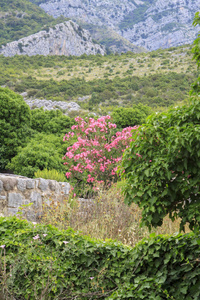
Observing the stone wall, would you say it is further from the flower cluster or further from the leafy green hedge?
the leafy green hedge

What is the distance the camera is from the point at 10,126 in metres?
8.40

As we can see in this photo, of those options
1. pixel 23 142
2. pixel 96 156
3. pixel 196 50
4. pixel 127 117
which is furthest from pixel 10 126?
pixel 196 50

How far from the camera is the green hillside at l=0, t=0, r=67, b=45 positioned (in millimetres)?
53375

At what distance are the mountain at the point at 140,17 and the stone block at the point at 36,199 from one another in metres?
92.5

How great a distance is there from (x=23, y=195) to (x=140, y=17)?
374 ft

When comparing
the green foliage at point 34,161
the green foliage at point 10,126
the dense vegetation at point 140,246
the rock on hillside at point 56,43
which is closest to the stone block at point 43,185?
the green foliage at point 34,161

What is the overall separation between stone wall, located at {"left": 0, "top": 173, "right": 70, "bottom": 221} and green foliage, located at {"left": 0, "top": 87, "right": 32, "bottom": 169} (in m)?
3.02

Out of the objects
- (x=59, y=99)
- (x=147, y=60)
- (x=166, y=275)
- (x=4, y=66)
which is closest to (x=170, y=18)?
(x=147, y=60)

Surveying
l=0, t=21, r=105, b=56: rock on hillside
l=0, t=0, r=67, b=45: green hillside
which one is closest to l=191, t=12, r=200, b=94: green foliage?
l=0, t=21, r=105, b=56: rock on hillside

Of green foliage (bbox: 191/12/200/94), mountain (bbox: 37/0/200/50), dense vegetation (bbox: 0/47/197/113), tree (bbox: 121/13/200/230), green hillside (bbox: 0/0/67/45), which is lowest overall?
dense vegetation (bbox: 0/47/197/113)

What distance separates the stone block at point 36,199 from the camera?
5391mm

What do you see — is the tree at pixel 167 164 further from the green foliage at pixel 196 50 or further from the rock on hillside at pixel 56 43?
the rock on hillside at pixel 56 43

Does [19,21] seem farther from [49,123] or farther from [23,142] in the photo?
[23,142]

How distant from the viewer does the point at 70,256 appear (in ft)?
10.2
